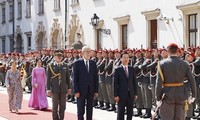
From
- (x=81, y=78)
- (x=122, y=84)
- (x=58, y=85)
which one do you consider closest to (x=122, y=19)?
(x=58, y=85)

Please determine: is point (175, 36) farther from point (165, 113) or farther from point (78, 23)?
point (165, 113)

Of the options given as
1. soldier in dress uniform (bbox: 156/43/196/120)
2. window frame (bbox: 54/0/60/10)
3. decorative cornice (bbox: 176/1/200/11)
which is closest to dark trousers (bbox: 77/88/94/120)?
soldier in dress uniform (bbox: 156/43/196/120)

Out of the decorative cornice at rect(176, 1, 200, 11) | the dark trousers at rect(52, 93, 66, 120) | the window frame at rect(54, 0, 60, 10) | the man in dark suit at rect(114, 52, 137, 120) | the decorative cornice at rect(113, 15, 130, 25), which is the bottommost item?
the dark trousers at rect(52, 93, 66, 120)

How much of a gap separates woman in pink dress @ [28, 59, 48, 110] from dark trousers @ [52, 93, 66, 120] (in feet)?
15.3

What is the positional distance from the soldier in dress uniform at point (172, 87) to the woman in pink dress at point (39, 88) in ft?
29.6

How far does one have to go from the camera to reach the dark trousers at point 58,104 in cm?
1309

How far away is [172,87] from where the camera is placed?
369 inches

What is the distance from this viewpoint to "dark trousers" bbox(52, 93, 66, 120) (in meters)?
13.1

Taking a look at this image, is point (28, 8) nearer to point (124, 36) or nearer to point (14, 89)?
point (124, 36)

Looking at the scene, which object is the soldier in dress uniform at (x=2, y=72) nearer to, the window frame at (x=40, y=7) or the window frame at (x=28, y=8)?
the window frame at (x=40, y=7)

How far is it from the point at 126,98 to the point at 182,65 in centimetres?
246

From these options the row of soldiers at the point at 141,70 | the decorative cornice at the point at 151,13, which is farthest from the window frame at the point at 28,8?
the row of soldiers at the point at 141,70

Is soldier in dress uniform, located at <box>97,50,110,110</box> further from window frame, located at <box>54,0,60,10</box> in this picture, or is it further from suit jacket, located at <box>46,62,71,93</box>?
window frame, located at <box>54,0,60,10</box>

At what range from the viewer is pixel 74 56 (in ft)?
67.4
